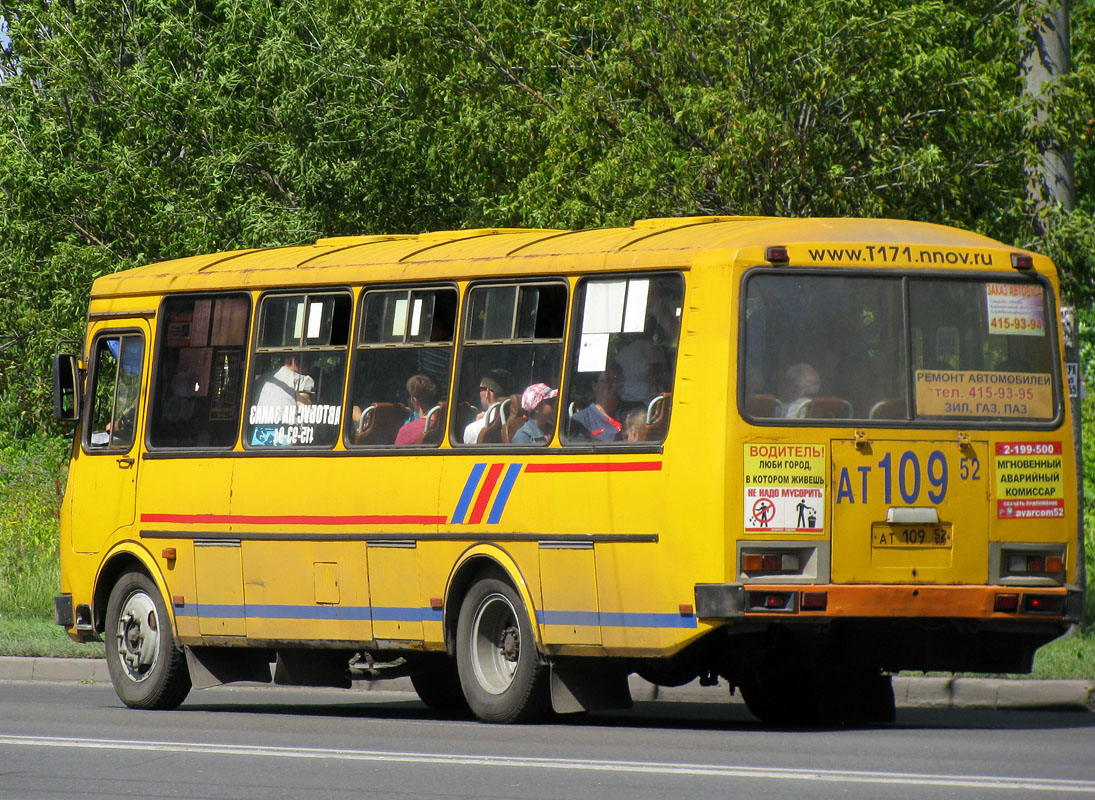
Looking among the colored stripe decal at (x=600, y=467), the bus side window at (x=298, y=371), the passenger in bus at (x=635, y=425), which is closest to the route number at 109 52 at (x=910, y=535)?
the colored stripe decal at (x=600, y=467)

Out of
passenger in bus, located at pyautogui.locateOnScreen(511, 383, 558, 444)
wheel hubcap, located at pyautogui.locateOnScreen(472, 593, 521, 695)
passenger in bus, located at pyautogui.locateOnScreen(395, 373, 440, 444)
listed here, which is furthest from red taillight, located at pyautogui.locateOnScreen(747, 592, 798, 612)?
passenger in bus, located at pyautogui.locateOnScreen(395, 373, 440, 444)

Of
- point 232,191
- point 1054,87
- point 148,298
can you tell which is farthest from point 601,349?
point 232,191

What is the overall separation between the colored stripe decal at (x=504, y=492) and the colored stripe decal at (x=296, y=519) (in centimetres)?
40

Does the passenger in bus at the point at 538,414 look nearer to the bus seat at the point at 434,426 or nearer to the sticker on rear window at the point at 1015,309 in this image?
the bus seat at the point at 434,426

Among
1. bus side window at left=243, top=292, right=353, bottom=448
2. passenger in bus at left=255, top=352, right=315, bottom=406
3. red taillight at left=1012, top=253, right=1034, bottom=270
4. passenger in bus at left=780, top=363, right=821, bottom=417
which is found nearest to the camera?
passenger in bus at left=780, top=363, right=821, bottom=417

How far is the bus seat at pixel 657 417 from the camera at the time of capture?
11.2m

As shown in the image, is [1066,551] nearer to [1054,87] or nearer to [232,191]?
[1054,87]

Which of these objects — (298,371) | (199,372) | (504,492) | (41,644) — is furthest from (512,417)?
(41,644)

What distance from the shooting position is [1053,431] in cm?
1156

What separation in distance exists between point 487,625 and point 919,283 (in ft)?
10.3

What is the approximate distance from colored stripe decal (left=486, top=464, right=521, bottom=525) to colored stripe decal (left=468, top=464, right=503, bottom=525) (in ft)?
0.19

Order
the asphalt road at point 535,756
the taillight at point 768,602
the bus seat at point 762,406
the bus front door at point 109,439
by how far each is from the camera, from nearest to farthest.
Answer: the asphalt road at point 535,756
the taillight at point 768,602
the bus seat at point 762,406
the bus front door at point 109,439

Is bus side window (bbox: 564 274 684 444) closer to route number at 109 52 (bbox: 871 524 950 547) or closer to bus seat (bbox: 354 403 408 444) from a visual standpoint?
route number at 109 52 (bbox: 871 524 950 547)

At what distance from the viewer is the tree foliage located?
51.2ft
